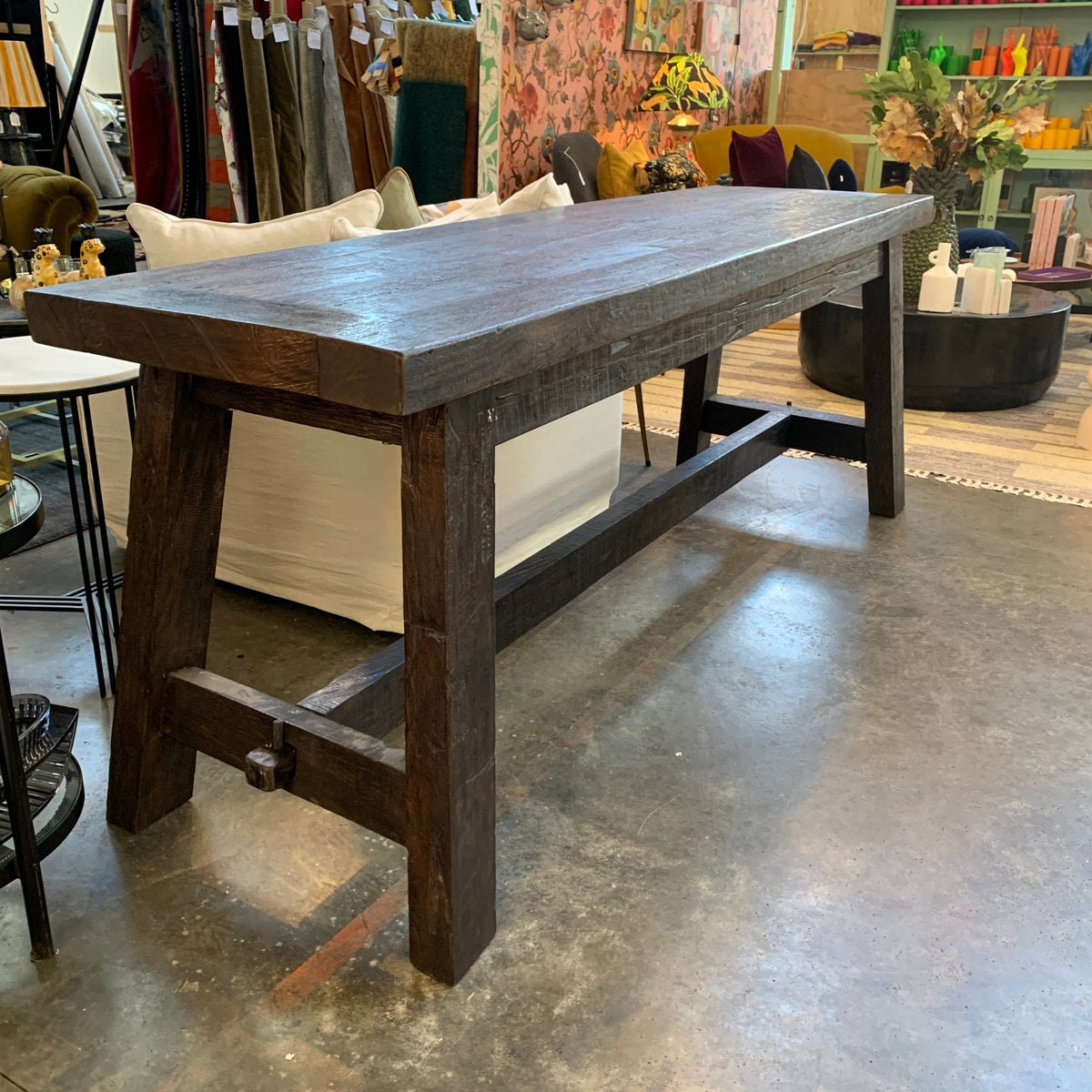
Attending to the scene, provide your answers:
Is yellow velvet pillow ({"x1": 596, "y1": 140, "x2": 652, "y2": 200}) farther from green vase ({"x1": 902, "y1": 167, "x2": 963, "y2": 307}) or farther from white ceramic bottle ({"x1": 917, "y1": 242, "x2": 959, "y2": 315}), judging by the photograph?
white ceramic bottle ({"x1": 917, "y1": 242, "x2": 959, "y2": 315})

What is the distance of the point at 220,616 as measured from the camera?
231 centimetres

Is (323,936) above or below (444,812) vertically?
below

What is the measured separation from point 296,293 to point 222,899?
0.84m

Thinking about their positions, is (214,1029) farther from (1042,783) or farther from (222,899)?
(1042,783)

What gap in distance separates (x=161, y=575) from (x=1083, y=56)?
6810 millimetres

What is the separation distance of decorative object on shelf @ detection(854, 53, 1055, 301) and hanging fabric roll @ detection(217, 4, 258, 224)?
249 cm

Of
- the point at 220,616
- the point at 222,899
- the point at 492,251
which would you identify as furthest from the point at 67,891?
the point at 492,251

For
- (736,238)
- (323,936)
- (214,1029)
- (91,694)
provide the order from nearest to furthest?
(214,1029) → (323,936) → (736,238) → (91,694)

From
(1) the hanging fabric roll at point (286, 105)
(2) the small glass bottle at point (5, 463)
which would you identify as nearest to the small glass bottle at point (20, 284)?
(2) the small glass bottle at point (5, 463)

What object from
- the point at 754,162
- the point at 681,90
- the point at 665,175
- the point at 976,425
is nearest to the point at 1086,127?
the point at 754,162

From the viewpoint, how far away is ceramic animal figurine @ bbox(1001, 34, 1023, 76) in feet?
21.3

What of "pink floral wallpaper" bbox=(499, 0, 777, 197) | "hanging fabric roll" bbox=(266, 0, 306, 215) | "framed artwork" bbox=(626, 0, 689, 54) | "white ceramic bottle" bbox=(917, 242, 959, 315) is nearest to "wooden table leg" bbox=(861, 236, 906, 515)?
"white ceramic bottle" bbox=(917, 242, 959, 315)

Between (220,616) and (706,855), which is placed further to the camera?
(220,616)

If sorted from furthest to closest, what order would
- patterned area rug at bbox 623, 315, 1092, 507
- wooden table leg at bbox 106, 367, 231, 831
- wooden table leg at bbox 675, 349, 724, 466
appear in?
patterned area rug at bbox 623, 315, 1092, 507
wooden table leg at bbox 675, 349, 724, 466
wooden table leg at bbox 106, 367, 231, 831
